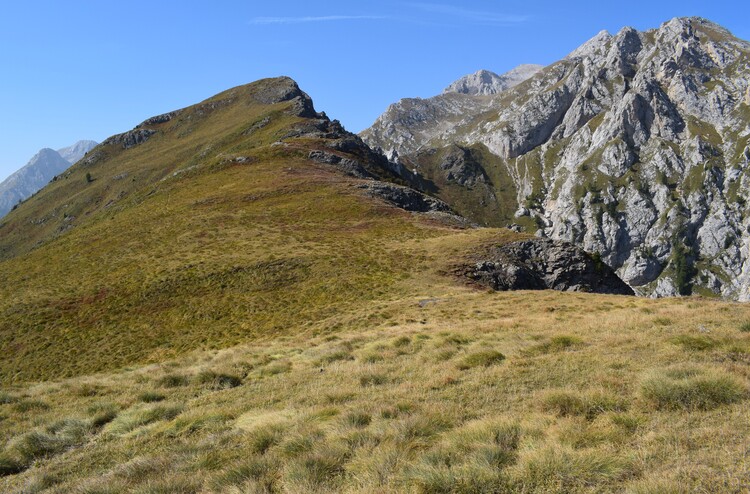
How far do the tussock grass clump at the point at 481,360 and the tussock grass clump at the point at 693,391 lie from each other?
14.9 feet

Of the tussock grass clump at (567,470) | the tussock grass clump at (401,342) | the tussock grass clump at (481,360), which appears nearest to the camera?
the tussock grass clump at (567,470)

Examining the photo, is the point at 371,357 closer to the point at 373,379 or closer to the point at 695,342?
the point at 373,379

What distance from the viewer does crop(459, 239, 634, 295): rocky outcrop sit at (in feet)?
136

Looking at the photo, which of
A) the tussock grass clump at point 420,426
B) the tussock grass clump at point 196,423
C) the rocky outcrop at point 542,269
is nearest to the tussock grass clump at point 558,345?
the tussock grass clump at point 420,426

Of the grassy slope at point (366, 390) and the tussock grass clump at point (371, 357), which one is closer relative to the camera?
the grassy slope at point (366, 390)

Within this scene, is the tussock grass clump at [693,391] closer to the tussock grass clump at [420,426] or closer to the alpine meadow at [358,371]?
the alpine meadow at [358,371]

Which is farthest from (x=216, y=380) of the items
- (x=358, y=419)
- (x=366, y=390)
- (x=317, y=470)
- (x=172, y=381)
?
(x=317, y=470)

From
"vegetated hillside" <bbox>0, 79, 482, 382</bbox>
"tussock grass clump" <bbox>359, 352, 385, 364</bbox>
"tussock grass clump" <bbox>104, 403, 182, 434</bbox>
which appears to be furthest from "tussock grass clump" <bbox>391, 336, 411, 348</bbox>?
"vegetated hillside" <bbox>0, 79, 482, 382</bbox>

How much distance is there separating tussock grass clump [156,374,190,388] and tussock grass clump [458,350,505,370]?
10.5m

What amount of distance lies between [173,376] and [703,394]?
16.8 m

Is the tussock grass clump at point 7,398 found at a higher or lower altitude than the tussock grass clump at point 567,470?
lower

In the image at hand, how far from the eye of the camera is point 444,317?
87.0ft

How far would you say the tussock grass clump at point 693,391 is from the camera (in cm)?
820

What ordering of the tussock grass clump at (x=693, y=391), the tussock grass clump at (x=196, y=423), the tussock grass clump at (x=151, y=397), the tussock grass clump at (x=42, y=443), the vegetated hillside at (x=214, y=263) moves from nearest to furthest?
1. the tussock grass clump at (x=693, y=391)
2. the tussock grass clump at (x=42, y=443)
3. the tussock grass clump at (x=196, y=423)
4. the tussock grass clump at (x=151, y=397)
5. the vegetated hillside at (x=214, y=263)
